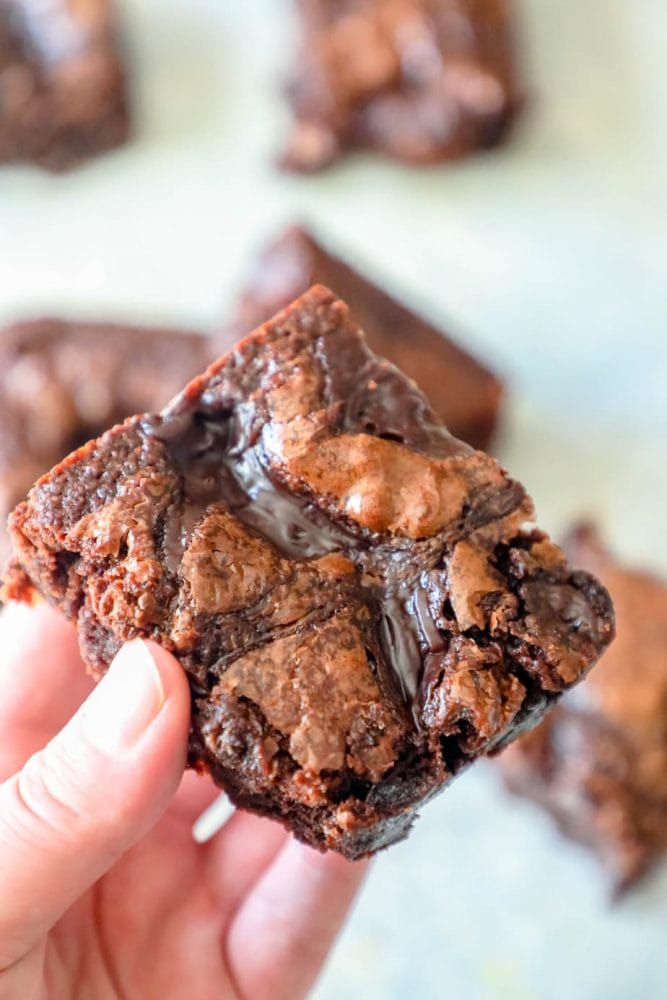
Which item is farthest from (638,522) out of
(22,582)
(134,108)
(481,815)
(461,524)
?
(134,108)

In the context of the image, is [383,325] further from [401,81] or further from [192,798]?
[192,798]

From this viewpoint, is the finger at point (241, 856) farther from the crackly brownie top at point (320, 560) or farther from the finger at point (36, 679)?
the crackly brownie top at point (320, 560)

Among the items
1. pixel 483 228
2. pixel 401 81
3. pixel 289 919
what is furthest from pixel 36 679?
pixel 401 81

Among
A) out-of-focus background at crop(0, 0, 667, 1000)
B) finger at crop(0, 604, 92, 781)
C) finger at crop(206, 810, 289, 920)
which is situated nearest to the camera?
finger at crop(0, 604, 92, 781)

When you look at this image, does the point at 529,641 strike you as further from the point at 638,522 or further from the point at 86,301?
the point at 86,301

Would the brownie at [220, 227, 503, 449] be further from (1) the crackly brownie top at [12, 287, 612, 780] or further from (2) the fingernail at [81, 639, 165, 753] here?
(2) the fingernail at [81, 639, 165, 753]

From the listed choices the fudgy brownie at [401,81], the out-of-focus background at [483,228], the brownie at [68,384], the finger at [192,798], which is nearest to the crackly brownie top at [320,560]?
the finger at [192,798]

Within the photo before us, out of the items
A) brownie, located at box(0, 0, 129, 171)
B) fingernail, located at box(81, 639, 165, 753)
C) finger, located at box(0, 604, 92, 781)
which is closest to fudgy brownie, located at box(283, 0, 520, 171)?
brownie, located at box(0, 0, 129, 171)

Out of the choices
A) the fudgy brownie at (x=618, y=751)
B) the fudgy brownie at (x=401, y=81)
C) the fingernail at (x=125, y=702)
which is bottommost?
the fudgy brownie at (x=618, y=751)
